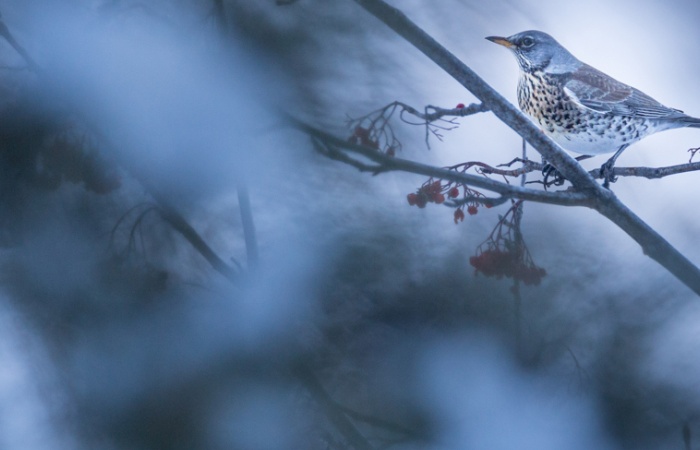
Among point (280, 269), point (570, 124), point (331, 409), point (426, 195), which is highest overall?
point (570, 124)

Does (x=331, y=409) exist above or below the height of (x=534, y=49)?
below

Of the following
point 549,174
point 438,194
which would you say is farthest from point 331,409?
point 549,174

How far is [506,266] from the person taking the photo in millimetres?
694

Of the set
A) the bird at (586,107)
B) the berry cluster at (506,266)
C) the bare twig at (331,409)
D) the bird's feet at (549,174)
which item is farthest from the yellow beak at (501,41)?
the bare twig at (331,409)

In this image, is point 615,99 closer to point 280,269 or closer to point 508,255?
point 508,255

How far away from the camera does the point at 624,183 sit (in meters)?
0.77

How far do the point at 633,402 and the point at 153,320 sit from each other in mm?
537

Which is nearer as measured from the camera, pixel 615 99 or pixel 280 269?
pixel 280 269

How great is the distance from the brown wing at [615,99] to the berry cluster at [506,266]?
0.22 metres

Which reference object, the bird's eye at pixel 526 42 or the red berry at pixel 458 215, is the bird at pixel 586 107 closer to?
the bird's eye at pixel 526 42

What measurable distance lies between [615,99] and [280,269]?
45 centimetres

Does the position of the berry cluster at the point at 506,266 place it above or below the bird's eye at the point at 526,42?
below

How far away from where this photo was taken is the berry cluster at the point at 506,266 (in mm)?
697

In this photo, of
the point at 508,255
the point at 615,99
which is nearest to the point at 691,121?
A: the point at 615,99
